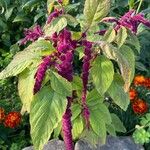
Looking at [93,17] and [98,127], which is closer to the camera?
[93,17]

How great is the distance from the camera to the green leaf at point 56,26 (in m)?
1.91

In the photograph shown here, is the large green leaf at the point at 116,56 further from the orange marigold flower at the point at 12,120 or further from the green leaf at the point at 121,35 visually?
the orange marigold flower at the point at 12,120

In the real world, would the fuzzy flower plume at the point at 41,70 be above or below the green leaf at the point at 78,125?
above

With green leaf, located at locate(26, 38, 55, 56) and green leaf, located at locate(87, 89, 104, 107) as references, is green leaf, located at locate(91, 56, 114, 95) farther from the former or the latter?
green leaf, located at locate(87, 89, 104, 107)

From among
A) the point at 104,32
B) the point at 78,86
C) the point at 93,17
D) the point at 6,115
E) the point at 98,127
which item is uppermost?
the point at 93,17

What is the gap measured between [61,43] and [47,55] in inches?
3.4

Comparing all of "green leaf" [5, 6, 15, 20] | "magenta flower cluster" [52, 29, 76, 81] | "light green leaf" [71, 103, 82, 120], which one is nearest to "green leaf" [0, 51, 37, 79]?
"magenta flower cluster" [52, 29, 76, 81]

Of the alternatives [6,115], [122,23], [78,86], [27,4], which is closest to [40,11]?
[27,4]

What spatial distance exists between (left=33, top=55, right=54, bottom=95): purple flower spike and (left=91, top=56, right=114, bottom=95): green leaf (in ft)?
0.65

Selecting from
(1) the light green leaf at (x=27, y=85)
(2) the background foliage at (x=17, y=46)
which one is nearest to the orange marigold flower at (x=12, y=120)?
(2) the background foliage at (x=17, y=46)

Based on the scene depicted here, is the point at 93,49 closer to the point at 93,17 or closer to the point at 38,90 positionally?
the point at 93,17

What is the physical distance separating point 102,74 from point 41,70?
0.28m

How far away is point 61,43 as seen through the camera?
2025mm

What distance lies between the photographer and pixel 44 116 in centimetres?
193
